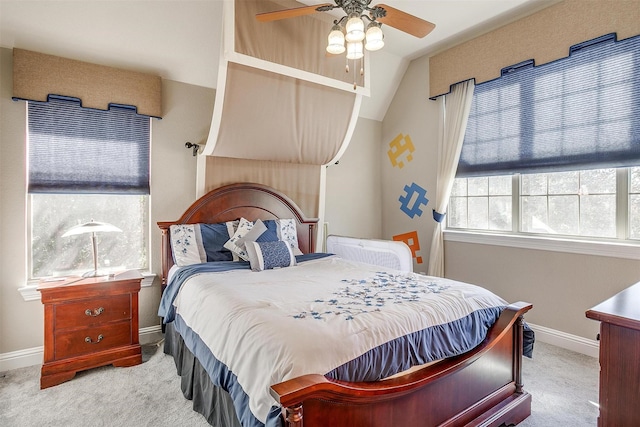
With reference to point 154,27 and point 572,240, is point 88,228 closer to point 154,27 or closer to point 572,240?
point 154,27

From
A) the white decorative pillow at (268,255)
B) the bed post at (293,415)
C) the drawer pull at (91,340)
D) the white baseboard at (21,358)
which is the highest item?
the white decorative pillow at (268,255)

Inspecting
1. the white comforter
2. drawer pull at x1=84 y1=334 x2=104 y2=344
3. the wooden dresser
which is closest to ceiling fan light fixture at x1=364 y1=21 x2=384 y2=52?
the white comforter

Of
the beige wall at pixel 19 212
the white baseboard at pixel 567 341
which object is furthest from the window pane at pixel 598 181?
the beige wall at pixel 19 212

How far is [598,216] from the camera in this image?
287 cm

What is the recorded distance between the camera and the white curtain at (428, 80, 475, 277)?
12.0 feet

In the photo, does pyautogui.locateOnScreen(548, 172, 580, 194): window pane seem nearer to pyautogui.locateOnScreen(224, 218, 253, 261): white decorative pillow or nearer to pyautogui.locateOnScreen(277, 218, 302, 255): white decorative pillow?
pyautogui.locateOnScreen(277, 218, 302, 255): white decorative pillow

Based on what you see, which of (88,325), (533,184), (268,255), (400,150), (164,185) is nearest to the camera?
(88,325)

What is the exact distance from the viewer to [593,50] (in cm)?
277

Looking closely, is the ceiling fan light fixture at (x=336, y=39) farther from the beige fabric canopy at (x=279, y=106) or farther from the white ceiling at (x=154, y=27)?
the white ceiling at (x=154, y=27)

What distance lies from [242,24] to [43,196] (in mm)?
2139

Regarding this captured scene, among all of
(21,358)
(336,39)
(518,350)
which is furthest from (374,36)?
(21,358)

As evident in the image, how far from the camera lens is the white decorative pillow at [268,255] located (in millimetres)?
2709

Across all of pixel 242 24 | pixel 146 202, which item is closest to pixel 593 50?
pixel 242 24

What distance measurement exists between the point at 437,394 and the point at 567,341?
2140mm
